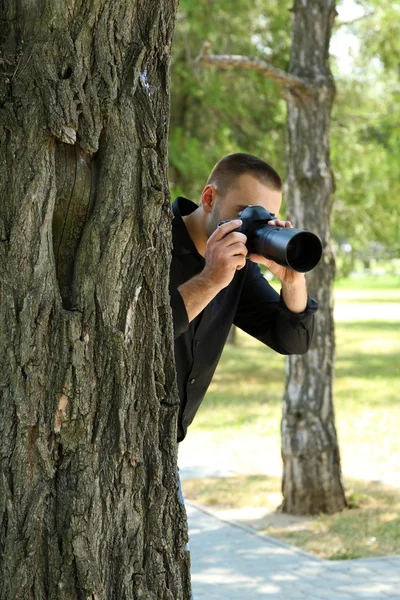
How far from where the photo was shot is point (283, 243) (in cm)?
304

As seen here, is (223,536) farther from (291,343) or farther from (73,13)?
(73,13)

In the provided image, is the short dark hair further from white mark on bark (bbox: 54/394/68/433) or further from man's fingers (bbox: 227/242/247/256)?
white mark on bark (bbox: 54/394/68/433)

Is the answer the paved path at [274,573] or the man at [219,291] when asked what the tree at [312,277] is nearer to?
the paved path at [274,573]

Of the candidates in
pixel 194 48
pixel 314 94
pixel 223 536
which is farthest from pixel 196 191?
pixel 223 536

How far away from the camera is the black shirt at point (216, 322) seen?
3.47 meters

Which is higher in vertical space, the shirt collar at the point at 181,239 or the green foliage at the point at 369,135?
the green foliage at the point at 369,135

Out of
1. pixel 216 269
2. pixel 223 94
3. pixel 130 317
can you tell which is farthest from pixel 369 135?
pixel 130 317

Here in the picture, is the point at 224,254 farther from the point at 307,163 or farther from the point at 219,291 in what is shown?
the point at 307,163

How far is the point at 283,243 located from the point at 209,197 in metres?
0.59

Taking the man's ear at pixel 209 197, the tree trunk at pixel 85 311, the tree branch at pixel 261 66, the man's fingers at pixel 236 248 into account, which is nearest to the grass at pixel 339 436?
→ the tree branch at pixel 261 66

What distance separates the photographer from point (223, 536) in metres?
6.80

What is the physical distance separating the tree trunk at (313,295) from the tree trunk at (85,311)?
4674 millimetres

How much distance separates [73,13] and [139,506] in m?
1.37

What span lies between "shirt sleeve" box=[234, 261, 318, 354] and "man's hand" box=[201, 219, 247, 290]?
0.59 metres
